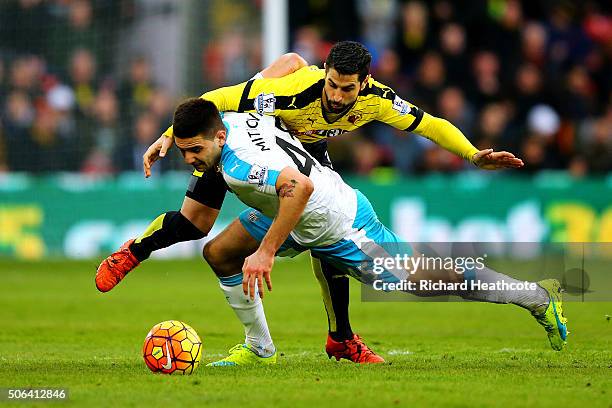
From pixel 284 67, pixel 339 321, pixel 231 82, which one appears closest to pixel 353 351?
pixel 339 321

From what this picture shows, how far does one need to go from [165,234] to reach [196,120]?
145cm

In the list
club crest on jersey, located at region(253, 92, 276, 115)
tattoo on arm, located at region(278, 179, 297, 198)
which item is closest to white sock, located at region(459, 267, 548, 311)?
tattoo on arm, located at region(278, 179, 297, 198)

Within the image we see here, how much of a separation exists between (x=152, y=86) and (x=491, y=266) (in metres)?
11.0

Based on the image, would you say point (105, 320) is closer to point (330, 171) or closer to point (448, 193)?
point (330, 171)

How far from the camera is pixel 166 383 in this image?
6.55 m

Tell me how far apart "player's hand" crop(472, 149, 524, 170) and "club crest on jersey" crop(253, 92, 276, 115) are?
1.44 metres

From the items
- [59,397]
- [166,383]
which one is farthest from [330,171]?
[59,397]

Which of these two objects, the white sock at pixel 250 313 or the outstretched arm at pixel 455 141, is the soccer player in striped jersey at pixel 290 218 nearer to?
the white sock at pixel 250 313

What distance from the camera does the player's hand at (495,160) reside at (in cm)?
761

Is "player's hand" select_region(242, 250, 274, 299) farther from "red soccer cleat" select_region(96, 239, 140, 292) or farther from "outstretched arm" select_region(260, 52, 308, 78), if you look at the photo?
"outstretched arm" select_region(260, 52, 308, 78)

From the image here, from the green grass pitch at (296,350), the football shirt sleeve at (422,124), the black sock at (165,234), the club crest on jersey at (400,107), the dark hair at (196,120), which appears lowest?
the green grass pitch at (296,350)

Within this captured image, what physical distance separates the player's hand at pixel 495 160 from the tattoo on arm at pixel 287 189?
1.59 meters

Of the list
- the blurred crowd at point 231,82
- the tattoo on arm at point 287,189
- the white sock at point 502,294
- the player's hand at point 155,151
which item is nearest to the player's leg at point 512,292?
the white sock at point 502,294

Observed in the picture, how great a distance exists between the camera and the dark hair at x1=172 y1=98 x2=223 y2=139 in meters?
6.91
